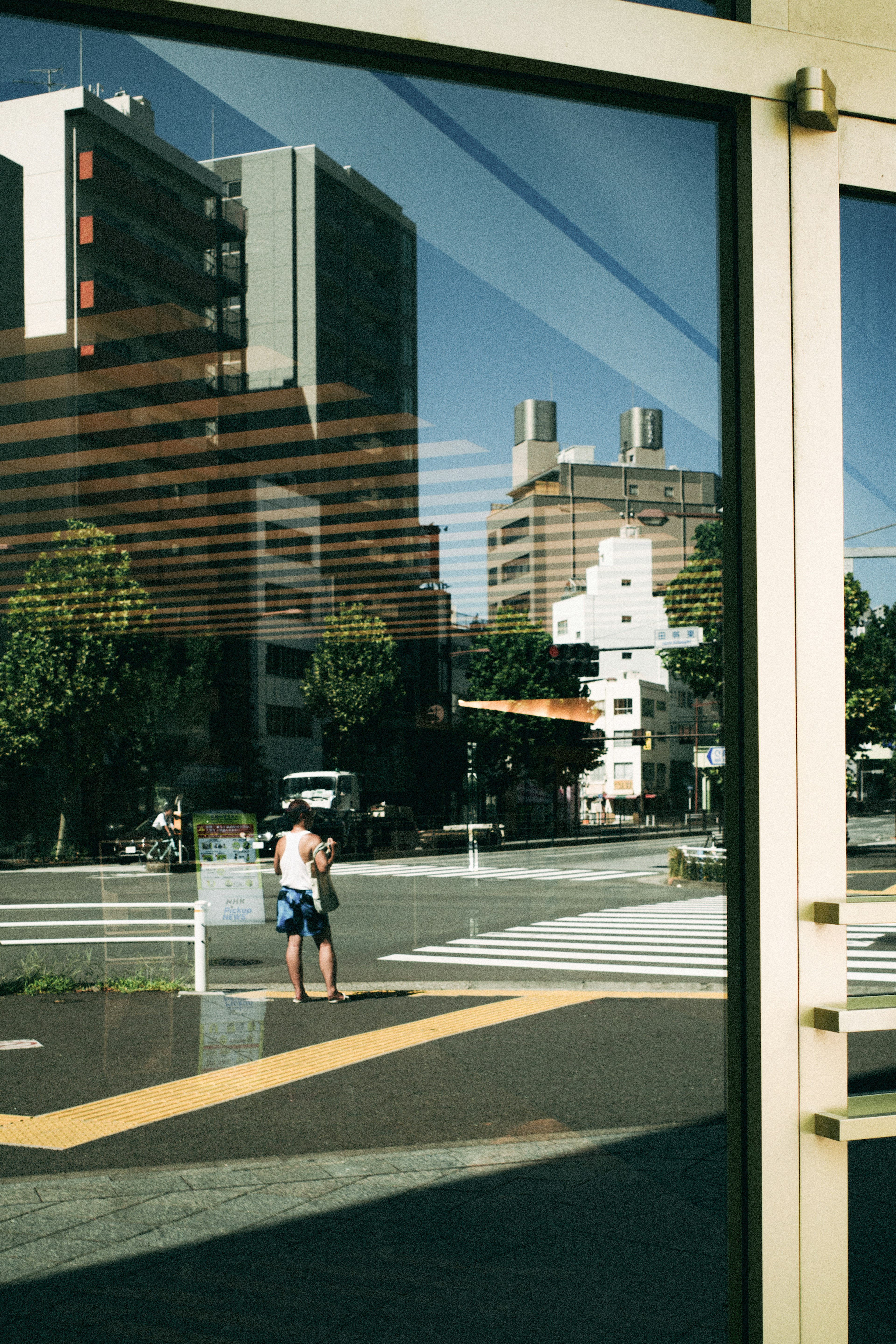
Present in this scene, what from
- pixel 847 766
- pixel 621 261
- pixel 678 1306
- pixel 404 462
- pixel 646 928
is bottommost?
pixel 646 928

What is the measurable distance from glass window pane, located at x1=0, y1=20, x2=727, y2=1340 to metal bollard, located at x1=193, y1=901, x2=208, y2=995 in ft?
0.67

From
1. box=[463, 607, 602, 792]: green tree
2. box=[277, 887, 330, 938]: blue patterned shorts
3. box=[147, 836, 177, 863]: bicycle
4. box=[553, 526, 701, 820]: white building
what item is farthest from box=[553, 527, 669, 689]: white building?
box=[147, 836, 177, 863]: bicycle

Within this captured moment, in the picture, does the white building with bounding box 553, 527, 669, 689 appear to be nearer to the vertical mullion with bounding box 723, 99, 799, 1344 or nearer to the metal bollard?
the vertical mullion with bounding box 723, 99, 799, 1344

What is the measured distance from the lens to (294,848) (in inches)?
279

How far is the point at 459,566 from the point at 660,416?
18.9 ft

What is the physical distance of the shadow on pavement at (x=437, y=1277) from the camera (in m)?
2.67

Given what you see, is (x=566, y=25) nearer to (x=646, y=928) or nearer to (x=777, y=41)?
(x=777, y=41)

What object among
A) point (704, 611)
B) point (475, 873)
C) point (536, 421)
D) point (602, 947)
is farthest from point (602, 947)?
point (475, 873)

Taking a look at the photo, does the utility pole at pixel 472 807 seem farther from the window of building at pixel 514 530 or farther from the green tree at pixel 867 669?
the green tree at pixel 867 669

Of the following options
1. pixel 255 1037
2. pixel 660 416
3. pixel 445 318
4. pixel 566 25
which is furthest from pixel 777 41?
pixel 255 1037

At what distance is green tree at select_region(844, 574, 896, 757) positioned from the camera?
4.54ft

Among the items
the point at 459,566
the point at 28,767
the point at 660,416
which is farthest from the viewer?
the point at 28,767

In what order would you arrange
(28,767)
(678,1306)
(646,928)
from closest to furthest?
(678,1306) → (646,928) → (28,767)

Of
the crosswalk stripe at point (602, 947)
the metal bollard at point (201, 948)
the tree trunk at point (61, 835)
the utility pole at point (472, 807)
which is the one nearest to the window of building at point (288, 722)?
the utility pole at point (472, 807)
